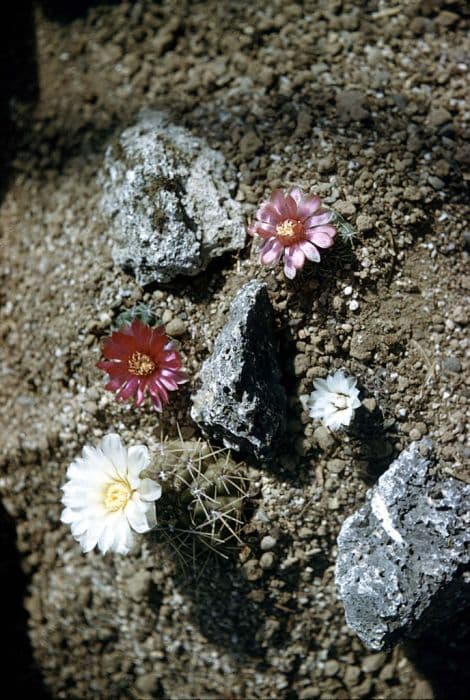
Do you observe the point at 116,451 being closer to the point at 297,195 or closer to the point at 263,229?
the point at 263,229

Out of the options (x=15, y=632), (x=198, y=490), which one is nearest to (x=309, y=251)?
(x=198, y=490)

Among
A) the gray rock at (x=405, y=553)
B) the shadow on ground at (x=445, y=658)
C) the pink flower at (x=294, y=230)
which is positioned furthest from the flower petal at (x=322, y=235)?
the shadow on ground at (x=445, y=658)

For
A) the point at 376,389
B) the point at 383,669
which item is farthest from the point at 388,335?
the point at 383,669

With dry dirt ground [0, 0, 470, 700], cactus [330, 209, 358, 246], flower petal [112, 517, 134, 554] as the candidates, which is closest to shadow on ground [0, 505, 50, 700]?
dry dirt ground [0, 0, 470, 700]

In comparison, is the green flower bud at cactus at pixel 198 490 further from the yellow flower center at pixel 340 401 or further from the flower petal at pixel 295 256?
the flower petal at pixel 295 256

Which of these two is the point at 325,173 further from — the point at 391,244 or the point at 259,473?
the point at 259,473

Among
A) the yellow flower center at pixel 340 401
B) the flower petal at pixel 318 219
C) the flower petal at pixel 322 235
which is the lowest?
the yellow flower center at pixel 340 401
